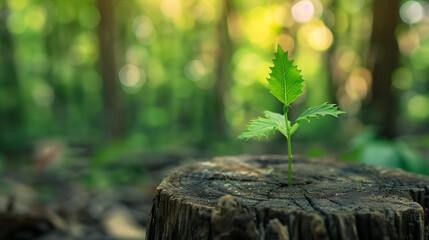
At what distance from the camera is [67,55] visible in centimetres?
2230

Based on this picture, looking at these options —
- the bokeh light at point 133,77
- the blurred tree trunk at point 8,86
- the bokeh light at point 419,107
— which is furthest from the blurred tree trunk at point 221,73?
the bokeh light at point 133,77

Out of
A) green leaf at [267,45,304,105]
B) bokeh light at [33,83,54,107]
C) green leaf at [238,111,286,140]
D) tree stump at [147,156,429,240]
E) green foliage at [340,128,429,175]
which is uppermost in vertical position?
green leaf at [267,45,304,105]

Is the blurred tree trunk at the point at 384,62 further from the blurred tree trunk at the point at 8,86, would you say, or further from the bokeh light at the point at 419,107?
the bokeh light at the point at 419,107

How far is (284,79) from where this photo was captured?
6.61 ft

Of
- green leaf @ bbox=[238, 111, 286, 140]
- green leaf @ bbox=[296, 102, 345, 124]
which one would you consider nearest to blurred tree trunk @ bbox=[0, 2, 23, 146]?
green leaf @ bbox=[238, 111, 286, 140]

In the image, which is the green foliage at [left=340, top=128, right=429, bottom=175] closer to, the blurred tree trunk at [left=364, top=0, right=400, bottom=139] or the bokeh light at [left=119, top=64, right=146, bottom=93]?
the blurred tree trunk at [left=364, top=0, right=400, bottom=139]

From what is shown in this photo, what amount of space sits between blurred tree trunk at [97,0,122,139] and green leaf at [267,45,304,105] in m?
9.55

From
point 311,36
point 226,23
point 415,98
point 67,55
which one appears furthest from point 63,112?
point 415,98

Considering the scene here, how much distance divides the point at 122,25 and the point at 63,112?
19.9ft

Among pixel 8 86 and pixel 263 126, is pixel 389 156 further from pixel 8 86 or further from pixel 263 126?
pixel 8 86

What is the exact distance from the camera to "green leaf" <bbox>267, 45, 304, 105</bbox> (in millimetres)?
1962

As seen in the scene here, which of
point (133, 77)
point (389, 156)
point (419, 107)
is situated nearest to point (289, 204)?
point (389, 156)

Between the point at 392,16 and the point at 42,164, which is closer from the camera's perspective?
the point at 392,16

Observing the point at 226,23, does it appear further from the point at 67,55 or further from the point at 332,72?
the point at 67,55
